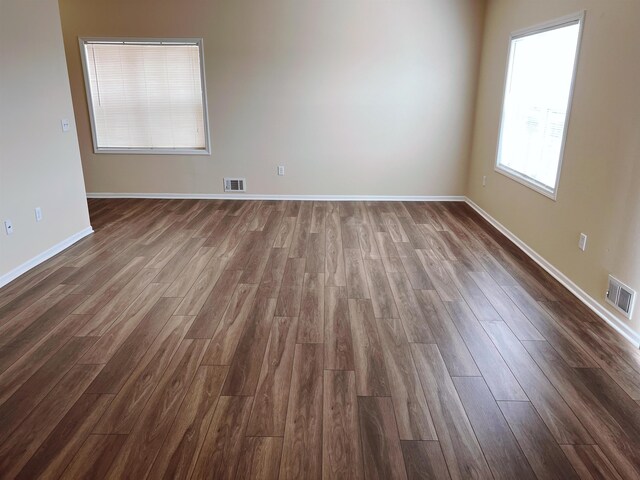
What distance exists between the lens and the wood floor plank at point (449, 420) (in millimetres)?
1926

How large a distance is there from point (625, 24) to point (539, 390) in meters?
2.40

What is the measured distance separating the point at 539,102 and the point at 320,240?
2.48 metres

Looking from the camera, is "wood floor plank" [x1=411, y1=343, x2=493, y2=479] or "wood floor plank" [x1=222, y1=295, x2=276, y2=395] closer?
"wood floor plank" [x1=411, y1=343, x2=493, y2=479]

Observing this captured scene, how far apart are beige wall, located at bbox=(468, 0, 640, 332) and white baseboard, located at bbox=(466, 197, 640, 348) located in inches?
1.7

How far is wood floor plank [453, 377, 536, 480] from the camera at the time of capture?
75.3 inches

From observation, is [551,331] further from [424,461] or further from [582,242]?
[424,461]

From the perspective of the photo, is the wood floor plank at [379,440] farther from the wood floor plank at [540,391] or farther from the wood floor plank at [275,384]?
the wood floor plank at [540,391]

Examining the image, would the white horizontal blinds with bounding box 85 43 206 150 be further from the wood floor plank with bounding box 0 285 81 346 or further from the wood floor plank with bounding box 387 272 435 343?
the wood floor plank with bounding box 387 272 435 343

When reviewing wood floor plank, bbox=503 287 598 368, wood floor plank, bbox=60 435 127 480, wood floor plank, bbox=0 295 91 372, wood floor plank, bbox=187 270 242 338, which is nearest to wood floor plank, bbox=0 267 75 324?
wood floor plank, bbox=0 295 91 372

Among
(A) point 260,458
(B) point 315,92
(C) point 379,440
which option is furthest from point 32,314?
(B) point 315,92

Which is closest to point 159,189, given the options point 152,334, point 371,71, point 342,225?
point 342,225

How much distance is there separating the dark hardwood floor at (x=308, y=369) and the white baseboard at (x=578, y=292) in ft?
0.22

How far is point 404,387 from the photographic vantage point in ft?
7.99

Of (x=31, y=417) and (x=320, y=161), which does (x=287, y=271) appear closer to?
(x=31, y=417)
